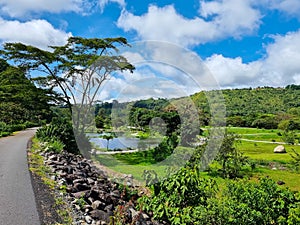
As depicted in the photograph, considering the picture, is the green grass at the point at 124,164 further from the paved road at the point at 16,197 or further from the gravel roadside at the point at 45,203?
the gravel roadside at the point at 45,203

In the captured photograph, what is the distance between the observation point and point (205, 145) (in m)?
11.0

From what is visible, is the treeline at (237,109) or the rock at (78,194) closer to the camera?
the rock at (78,194)

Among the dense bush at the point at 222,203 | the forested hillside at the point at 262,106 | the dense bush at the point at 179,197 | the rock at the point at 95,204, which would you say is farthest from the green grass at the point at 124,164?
the forested hillside at the point at 262,106

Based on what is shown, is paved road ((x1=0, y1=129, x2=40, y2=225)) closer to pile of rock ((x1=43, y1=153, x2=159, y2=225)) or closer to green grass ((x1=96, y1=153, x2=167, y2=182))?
pile of rock ((x1=43, y1=153, x2=159, y2=225))

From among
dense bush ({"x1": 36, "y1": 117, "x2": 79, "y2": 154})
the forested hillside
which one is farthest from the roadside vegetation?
the forested hillside

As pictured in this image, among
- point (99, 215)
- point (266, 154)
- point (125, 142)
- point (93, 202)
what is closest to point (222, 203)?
point (99, 215)

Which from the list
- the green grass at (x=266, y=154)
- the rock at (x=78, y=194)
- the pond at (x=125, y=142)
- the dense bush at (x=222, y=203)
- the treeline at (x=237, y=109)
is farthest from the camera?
the green grass at (x=266, y=154)

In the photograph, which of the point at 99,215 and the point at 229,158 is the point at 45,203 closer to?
the point at 99,215

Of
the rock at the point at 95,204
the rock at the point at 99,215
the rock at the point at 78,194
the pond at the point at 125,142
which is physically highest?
the pond at the point at 125,142

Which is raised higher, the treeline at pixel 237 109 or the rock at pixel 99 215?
the treeline at pixel 237 109

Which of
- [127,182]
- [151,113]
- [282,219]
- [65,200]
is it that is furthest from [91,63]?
[282,219]

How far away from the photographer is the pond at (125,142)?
36.8 feet

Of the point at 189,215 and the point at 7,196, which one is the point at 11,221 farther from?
the point at 189,215

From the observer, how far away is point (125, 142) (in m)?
12.0
